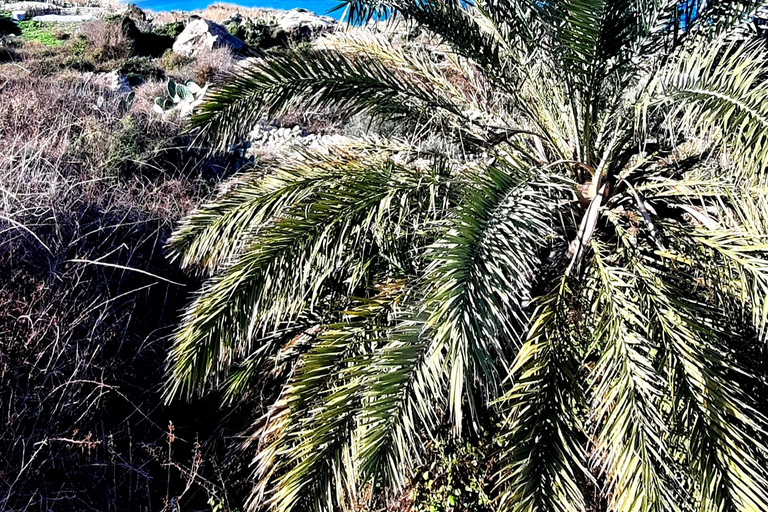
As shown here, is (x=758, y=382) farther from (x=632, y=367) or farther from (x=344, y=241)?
(x=344, y=241)

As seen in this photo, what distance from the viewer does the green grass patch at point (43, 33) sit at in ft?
55.5

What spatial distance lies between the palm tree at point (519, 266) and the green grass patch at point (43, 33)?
53.4 ft

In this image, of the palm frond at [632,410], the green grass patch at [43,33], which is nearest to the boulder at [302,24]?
the green grass patch at [43,33]

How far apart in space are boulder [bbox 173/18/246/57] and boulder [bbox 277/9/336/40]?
3904 mm

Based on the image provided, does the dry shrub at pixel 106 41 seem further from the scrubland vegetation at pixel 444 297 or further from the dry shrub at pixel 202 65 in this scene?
the scrubland vegetation at pixel 444 297

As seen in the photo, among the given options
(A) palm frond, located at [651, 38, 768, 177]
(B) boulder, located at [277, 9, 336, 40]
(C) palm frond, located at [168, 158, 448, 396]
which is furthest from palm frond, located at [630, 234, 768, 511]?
(B) boulder, located at [277, 9, 336, 40]

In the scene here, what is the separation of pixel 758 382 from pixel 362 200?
2159 mm

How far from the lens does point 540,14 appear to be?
3.41 meters

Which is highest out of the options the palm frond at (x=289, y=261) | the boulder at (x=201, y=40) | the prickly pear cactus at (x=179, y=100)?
the boulder at (x=201, y=40)

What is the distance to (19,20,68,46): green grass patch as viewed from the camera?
55.5 ft

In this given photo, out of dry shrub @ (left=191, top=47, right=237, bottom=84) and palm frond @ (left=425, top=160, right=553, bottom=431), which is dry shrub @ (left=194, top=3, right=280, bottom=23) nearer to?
dry shrub @ (left=191, top=47, right=237, bottom=84)

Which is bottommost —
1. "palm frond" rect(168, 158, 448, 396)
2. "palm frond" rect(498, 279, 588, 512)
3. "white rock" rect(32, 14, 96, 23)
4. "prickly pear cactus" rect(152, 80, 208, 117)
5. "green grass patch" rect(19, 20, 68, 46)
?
"palm frond" rect(498, 279, 588, 512)

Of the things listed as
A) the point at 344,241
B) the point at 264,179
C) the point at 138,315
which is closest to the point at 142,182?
the point at 138,315

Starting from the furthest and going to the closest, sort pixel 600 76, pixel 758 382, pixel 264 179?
pixel 264 179 < pixel 600 76 < pixel 758 382
